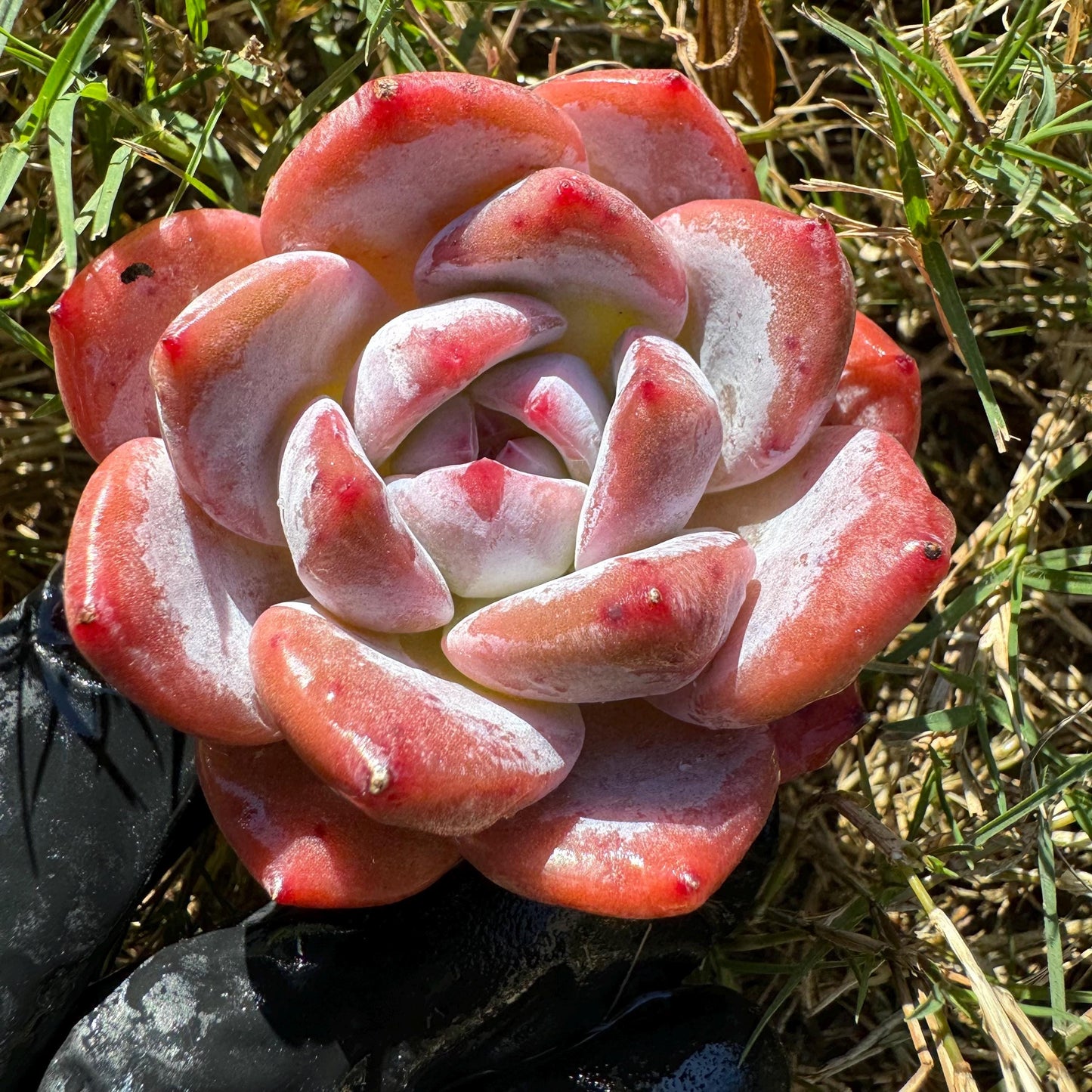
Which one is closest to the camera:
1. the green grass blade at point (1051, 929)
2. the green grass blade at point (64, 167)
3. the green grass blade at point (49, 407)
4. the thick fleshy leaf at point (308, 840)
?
the thick fleshy leaf at point (308, 840)

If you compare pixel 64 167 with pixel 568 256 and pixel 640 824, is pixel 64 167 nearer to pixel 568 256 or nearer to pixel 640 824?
pixel 568 256

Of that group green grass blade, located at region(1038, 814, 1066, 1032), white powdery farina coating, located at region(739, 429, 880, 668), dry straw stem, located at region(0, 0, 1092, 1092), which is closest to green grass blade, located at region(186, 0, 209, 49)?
dry straw stem, located at region(0, 0, 1092, 1092)

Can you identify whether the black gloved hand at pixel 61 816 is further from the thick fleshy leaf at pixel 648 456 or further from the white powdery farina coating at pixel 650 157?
the white powdery farina coating at pixel 650 157

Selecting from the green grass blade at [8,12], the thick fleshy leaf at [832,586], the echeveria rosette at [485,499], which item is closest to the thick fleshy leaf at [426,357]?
the echeveria rosette at [485,499]

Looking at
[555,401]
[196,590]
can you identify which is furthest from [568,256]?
[196,590]

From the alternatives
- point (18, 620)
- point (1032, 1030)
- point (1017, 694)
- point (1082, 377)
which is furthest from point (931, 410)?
point (18, 620)
